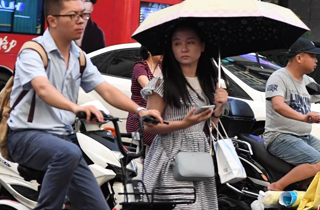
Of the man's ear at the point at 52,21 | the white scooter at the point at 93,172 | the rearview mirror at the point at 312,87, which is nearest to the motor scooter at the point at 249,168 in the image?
the rearview mirror at the point at 312,87

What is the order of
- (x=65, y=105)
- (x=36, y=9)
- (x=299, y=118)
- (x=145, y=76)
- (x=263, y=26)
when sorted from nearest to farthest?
(x=65, y=105) < (x=263, y=26) < (x=299, y=118) < (x=145, y=76) < (x=36, y=9)

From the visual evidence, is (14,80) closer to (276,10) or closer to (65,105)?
(65,105)

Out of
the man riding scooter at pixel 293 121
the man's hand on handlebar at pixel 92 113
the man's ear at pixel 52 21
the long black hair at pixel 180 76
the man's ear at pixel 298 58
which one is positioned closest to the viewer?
the man's hand on handlebar at pixel 92 113

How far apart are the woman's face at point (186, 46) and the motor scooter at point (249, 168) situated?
5.98 ft

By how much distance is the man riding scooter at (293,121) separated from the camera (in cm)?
632

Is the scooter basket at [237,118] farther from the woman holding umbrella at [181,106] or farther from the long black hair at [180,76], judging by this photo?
the woman holding umbrella at [181,106]

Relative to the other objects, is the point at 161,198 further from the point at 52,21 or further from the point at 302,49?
the point at 302,49

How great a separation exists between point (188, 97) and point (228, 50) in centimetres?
91

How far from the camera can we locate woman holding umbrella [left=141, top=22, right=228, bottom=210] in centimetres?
477

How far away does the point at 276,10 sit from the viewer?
16.9ft

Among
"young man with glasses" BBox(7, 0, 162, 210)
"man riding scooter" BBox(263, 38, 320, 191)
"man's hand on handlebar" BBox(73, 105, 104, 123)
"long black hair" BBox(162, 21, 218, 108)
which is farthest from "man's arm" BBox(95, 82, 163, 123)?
"man riding scooter" BBox(263, 38, 320, 191)

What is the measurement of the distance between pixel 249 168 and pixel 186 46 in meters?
1.96

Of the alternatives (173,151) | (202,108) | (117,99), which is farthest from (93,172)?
(202,108)

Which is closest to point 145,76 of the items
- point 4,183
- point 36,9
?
point 4,183
